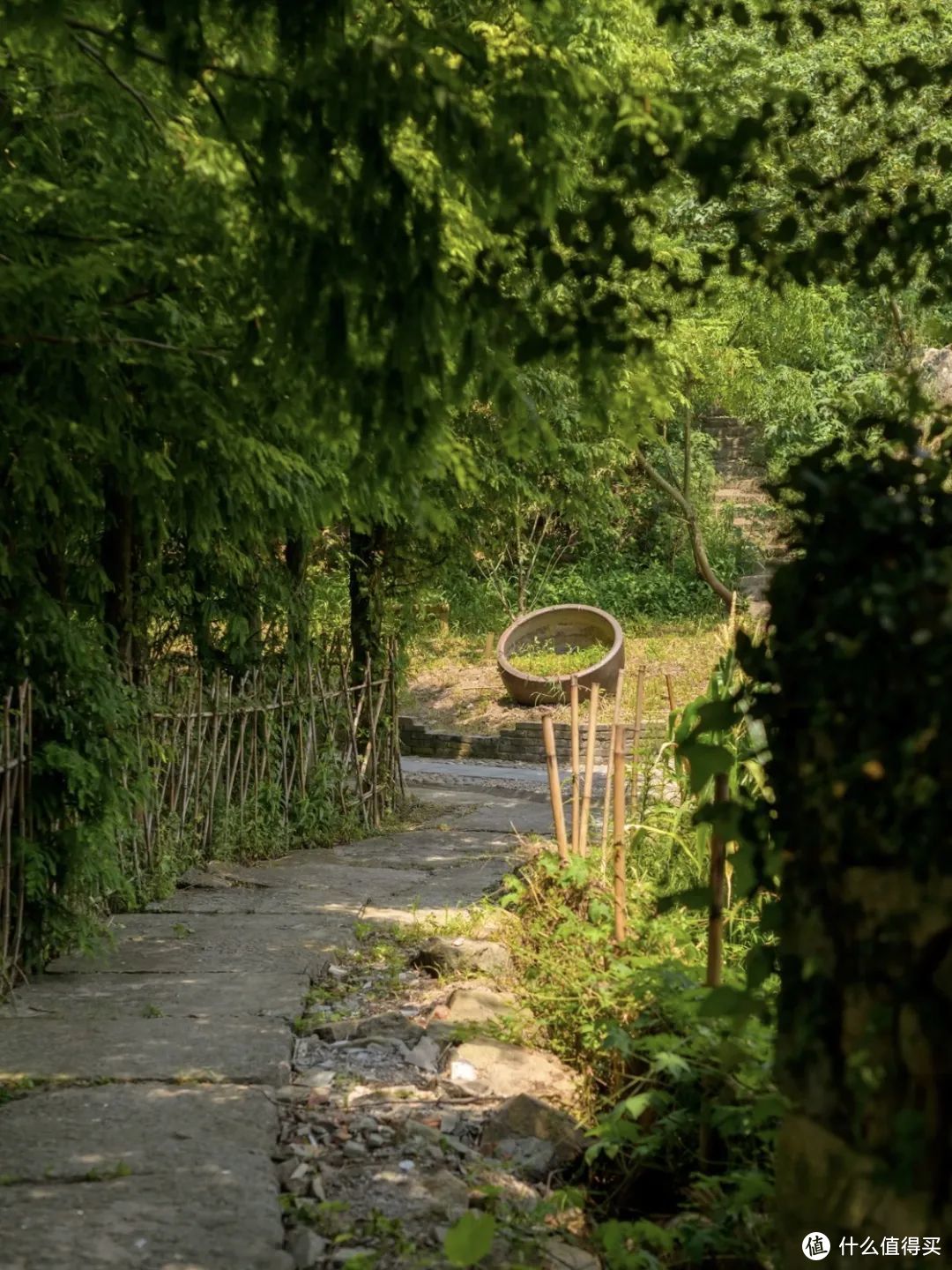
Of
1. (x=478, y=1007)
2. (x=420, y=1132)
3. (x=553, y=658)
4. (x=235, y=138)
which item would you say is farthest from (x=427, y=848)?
(x=553, y=658)

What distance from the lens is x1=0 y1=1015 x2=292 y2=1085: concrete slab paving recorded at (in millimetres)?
4773

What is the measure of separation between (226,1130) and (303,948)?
2.44 m

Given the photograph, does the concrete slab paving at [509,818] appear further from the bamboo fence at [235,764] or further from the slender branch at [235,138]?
the slender branch at [235,138]

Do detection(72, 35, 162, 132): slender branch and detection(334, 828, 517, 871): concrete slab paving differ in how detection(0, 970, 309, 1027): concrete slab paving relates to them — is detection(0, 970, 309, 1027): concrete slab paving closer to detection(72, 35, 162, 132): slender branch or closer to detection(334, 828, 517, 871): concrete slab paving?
detection(72, 35, 162, 132): slender branch

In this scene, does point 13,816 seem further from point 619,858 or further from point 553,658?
point 553,658

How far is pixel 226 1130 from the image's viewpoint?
4219mm

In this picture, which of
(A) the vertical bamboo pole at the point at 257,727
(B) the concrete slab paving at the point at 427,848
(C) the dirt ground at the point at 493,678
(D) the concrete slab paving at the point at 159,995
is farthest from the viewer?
(C) the dirt ground at the point at 493,678

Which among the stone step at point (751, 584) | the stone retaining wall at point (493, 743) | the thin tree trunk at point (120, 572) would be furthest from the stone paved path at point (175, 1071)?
the stone step at point (751, 584)

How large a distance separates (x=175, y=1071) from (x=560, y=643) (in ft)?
54.6

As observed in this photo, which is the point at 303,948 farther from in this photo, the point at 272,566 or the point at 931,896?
the point at 931,896

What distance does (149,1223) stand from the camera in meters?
3.52

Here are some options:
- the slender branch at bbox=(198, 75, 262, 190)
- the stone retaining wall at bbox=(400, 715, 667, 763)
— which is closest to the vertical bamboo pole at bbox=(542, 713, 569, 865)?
the slender branch at bbox=(198, 75, 262, 190)

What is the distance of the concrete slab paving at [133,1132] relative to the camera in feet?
12.9

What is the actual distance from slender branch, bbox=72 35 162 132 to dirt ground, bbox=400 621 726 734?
1411 cm
